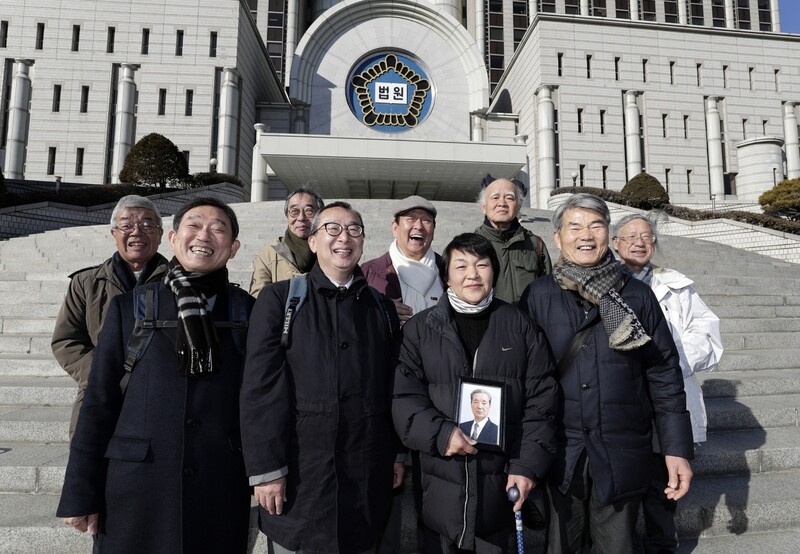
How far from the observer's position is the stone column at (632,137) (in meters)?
25.1

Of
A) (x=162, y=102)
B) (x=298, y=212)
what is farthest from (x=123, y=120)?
(x=298, y=212)

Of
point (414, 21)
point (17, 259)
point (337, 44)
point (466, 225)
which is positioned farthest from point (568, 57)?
point (17, 259)

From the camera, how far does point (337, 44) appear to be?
87.8 ft

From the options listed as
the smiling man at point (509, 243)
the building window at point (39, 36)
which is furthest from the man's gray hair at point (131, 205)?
the building window at point (39, 36)

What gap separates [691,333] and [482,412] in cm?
160

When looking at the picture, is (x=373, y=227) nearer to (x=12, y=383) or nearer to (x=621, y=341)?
(x=12, y=383)

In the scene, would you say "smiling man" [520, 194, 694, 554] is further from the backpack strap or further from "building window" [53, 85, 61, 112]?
"building window" [53, 85, 61, 112]

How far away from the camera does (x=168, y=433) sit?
1757mm

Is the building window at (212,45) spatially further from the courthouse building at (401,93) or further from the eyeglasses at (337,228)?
the eyeglasses at (337,228)

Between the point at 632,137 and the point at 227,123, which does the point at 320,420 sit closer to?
the point at 227,123

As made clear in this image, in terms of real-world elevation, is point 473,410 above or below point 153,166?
below

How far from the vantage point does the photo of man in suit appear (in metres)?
1.81

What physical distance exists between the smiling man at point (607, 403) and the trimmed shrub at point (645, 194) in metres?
18.1

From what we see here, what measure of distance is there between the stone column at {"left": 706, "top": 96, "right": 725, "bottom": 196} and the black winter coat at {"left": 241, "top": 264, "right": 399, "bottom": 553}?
29.9 m
